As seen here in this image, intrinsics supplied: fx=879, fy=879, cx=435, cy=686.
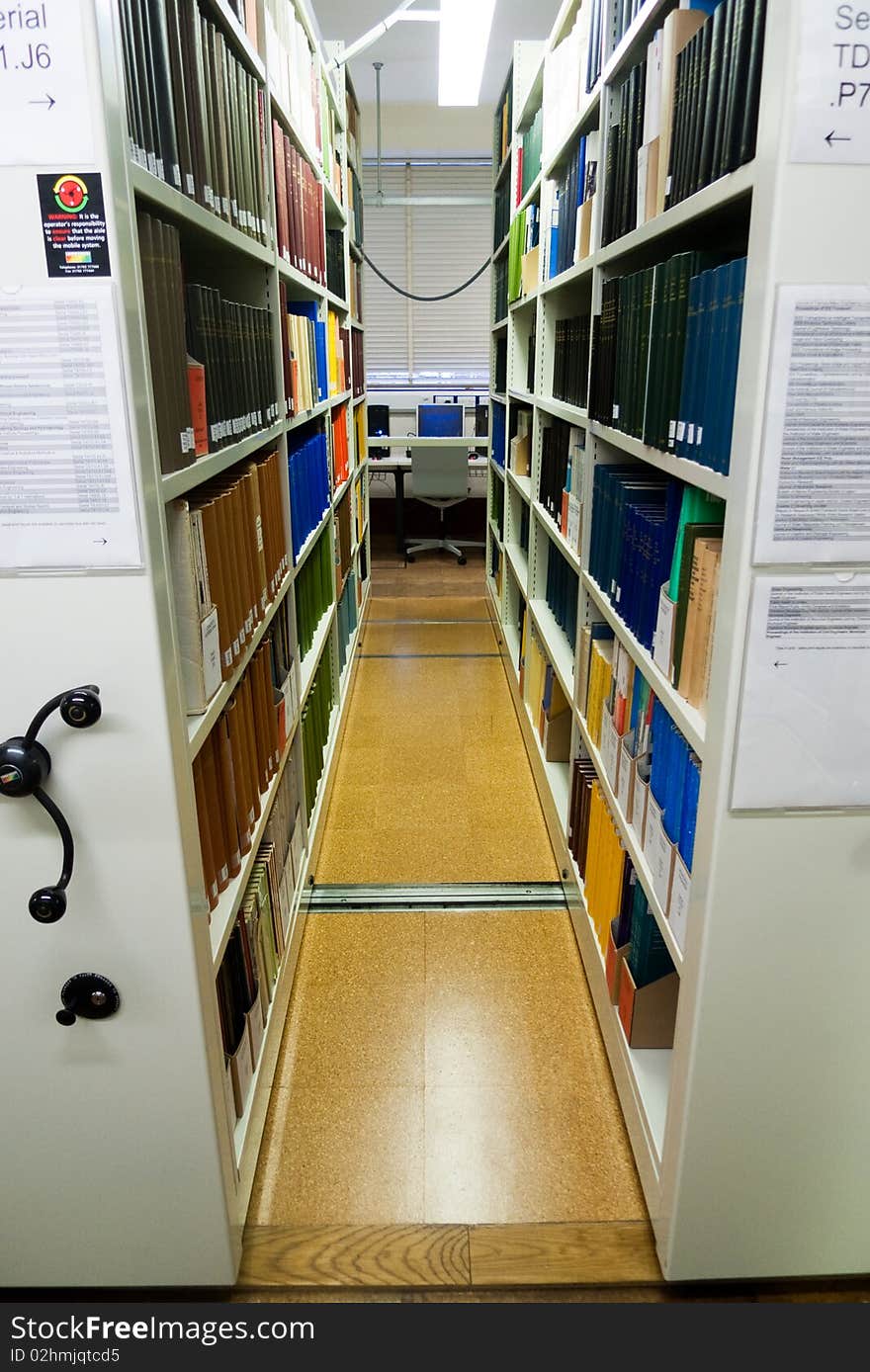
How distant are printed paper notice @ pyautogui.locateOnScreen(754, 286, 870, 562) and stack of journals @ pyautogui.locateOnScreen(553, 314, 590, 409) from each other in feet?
4.60

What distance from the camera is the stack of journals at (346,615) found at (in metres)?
3.64

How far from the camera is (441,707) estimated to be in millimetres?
3691

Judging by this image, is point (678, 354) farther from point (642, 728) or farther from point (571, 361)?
point (571, 361)

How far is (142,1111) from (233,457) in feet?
3.31

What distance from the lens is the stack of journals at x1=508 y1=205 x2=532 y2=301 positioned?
126 inches

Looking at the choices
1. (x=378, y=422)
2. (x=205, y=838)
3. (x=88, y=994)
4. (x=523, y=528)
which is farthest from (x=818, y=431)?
(x=378, y=422)

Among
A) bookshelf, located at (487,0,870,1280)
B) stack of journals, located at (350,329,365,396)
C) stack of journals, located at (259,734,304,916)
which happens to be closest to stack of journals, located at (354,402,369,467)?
stack of journals, located at (350,329,365,396)

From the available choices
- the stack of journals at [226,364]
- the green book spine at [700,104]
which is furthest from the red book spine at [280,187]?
the green book spine at [700,104]

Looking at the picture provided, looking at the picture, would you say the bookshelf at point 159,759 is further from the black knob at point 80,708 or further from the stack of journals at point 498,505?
the stack of journals at point 498,505

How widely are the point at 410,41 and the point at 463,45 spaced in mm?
1507

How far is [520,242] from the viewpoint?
11.4ft

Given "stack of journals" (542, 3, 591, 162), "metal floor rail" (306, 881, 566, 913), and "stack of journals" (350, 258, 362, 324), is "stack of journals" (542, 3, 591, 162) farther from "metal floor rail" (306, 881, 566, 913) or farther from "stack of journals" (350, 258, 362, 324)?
"metal floor rail" (306, 881, 566, 913)

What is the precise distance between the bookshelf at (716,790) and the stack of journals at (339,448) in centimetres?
141

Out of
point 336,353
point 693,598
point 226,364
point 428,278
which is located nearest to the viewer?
point 693,598
